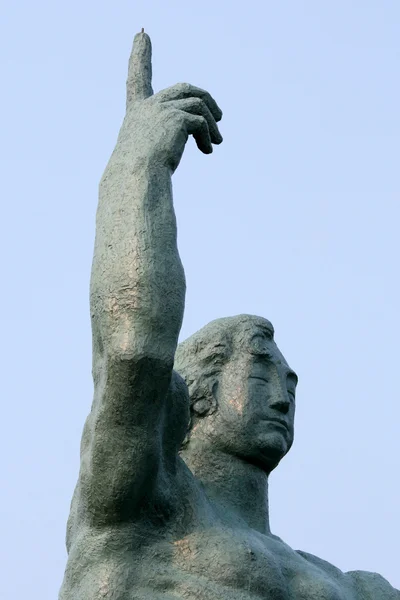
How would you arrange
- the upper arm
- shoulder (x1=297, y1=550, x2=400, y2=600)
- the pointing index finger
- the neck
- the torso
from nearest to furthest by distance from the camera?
the upper arm
the torso
the pointing index finger
the neck
shoulder (x1=297, y1=550, x2=400, y2=600)

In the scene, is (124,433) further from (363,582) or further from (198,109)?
(363,582)

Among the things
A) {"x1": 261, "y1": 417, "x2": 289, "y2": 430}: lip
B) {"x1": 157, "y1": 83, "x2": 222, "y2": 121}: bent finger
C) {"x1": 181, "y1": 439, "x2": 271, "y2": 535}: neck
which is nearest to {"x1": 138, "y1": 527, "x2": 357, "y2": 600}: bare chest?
Result: {"x1": 181, "y1": 439, "x2": 271, "y2": 535}: neck

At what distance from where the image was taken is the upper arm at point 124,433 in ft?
30.2

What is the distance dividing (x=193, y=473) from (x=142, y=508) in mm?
950

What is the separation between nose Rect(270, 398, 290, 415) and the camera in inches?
417

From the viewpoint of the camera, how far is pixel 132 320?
927cm

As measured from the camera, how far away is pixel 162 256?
30.9 ft

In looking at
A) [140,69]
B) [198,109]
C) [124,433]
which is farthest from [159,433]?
[140,69]

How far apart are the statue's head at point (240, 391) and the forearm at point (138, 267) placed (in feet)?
4.21

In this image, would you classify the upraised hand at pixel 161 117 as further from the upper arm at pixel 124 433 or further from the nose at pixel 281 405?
the nose at pixel 281 405

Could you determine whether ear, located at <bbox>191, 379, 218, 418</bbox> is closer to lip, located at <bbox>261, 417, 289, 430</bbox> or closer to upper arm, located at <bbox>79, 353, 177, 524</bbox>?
lip, located at <bbox>261, 417, 289, 430</bbox>

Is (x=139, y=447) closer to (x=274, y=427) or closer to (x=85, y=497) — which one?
(x=85, y=497)

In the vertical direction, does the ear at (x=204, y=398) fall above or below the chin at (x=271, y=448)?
above

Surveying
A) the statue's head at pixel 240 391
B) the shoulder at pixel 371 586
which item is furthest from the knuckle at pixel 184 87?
the shoulder at pixel 371 586
